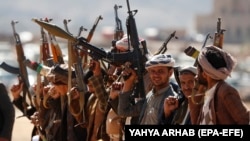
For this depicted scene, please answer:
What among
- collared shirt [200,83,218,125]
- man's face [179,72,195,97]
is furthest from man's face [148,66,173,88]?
collared shirt [200,83,218,125]

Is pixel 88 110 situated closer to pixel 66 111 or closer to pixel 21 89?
pixel 66 111

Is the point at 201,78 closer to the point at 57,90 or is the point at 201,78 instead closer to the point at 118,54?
the point at 118,54

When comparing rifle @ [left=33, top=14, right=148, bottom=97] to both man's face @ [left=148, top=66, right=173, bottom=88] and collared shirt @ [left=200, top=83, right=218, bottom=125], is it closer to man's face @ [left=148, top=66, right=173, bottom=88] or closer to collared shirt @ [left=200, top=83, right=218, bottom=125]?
man's face @ [left=148, top=66, right=173, bottom=88]

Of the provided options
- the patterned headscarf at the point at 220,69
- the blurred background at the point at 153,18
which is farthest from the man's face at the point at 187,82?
the blurred background at the point at 153,18

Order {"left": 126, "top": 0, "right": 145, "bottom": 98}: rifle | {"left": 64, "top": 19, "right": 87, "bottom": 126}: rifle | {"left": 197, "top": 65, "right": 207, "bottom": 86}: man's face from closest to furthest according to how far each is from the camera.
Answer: {"left": 197, "top": 65, "right": 207, "bottom": 86}: man's face < {"left": 126, "top": 0, "right": 145, "bottom": 98}: rifle < {"left": 64, "top": 19, "right": 87, "bottom": 126}: rifle

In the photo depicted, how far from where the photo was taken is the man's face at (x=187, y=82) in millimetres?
9953

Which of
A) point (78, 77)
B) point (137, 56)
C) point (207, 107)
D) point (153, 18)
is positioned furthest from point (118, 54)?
point (153, 18)

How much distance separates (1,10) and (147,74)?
562ft

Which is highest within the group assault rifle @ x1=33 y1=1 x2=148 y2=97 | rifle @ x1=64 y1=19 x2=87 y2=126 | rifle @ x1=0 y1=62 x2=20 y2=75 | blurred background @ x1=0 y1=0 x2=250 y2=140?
assault rifle @ x1=33 y1=1 x2=148 y2=97

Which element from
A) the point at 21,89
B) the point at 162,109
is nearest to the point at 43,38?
the point at 21,89

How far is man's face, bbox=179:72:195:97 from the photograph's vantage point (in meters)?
9.95

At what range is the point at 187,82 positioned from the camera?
10.1 meters

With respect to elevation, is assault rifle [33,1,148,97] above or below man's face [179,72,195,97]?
above

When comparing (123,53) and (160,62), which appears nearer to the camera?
(160,62)
